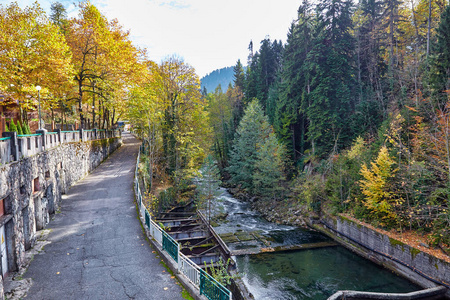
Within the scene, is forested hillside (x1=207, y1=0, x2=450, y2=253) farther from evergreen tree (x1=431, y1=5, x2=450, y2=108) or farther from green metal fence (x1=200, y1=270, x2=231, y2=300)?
green metal fence (x1=200, y1=270, x2=231, y2=300)

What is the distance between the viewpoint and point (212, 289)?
7.48 m

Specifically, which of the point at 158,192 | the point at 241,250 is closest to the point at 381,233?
the point at 241,250

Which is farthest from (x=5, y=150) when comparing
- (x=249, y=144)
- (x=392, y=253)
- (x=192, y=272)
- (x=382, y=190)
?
(x=249, y=144)

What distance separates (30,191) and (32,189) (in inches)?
25.7

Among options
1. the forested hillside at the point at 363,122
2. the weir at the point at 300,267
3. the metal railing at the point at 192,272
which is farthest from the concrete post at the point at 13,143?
the forested hillside at the point at 363,122

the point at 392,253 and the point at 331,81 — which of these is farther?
the point at 331,81

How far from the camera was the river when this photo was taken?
14922 mm

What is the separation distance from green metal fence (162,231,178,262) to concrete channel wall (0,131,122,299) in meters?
5.08

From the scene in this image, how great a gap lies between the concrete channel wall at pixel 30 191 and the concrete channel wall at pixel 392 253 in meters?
18.9

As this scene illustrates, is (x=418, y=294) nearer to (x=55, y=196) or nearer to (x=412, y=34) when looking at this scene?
(x=55, y=196)

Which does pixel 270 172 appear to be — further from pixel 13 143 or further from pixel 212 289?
pixel 13 143

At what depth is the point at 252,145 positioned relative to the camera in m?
35.7

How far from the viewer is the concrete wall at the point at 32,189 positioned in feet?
30.5

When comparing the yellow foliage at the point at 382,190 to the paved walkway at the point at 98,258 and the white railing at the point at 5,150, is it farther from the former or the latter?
the white railing at the point at 5,150
